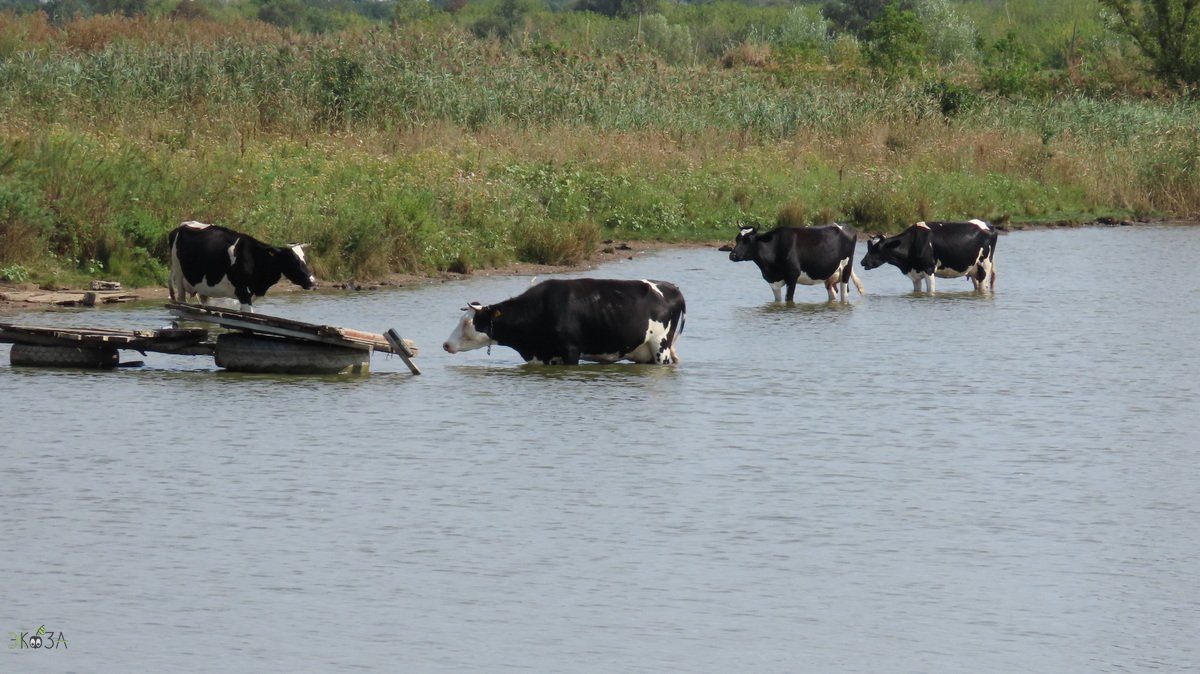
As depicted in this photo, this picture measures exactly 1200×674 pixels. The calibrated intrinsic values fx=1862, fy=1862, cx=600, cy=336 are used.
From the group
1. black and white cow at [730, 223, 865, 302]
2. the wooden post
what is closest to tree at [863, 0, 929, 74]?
black and white cow at [730, 223, 865, 302]

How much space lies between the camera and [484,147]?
98.5ft

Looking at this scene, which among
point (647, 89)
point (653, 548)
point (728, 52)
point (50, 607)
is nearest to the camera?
point (50, 607)

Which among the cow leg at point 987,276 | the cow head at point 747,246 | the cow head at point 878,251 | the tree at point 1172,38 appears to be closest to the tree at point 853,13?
the tree at point 1172,38

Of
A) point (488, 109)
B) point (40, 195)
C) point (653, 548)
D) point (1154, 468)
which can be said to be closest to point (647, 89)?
point (488, 109)

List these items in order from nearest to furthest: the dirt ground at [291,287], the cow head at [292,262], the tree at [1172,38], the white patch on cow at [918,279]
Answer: the cow head at [292,262]
the dirt ground at [291,287]
the white patch on cow at [918,279]
the tree at [1172,38]

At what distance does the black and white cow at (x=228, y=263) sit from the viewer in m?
18.7

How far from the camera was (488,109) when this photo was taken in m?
32.5

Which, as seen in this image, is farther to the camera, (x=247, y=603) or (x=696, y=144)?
(x=696, y=144)

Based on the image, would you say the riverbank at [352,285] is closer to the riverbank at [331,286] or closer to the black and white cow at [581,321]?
the riverbank at [331,286]

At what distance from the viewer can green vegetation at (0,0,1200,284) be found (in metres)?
23.2

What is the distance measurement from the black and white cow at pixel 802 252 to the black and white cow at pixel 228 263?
6.10m

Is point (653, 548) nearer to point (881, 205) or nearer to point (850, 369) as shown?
point (850, 369)

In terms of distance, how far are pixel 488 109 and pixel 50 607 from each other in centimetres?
2405

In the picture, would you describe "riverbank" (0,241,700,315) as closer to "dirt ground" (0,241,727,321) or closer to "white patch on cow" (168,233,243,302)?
"dirt ground" (0,241,727,321)
